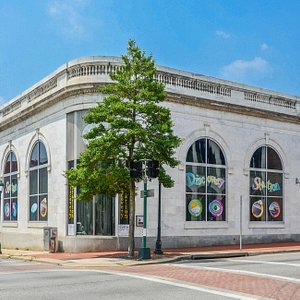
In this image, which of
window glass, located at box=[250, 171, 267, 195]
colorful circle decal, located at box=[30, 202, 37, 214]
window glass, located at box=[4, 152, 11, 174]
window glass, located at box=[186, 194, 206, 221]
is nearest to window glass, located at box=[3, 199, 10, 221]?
window glass, located at box=[4, 152, 11, 174]

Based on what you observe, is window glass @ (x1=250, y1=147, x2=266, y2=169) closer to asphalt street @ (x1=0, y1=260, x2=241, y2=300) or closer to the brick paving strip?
the brick paving strip

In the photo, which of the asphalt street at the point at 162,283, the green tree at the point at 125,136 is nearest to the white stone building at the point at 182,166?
the green tree at the point at 125,136

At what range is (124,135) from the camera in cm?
2158

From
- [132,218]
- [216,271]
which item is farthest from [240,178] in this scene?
[216,271]

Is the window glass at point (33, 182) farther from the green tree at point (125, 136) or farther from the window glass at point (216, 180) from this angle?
the window glass at point (216, 180)

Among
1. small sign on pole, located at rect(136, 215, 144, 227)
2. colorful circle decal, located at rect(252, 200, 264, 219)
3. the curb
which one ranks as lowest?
the curb

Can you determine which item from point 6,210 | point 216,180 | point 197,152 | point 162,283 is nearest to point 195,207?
point 216,180

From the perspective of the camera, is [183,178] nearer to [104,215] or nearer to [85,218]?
[104,215]

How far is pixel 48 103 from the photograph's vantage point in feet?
99.5

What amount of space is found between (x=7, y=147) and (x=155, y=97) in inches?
726

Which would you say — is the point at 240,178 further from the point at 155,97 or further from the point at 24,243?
the point at 24,243

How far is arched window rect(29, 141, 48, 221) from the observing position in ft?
101

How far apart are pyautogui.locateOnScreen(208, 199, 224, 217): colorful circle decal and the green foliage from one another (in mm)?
8721

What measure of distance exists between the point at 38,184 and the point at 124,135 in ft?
39.3
